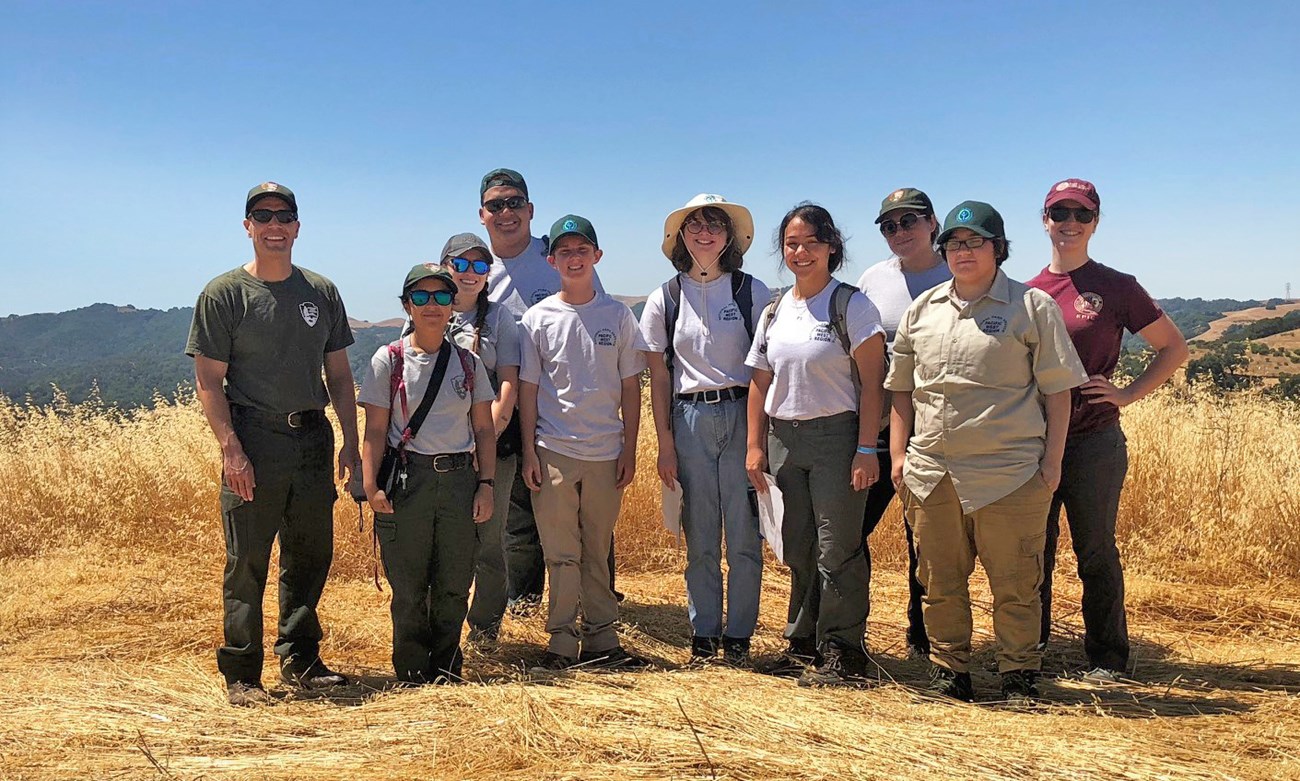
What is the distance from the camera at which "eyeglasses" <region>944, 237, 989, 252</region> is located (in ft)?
11.8

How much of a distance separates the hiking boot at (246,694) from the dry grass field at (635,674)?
0.07 metres

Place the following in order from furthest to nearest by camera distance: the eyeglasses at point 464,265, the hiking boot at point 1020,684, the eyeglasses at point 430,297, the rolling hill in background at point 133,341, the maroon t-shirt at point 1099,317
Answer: the rolling hill in background at point 133,341
the eyeglasses at point 464,265
the maroon t-shirt at point 1099,317
the eyeglasses at point 430,297
the hiking boot at point 1020,684

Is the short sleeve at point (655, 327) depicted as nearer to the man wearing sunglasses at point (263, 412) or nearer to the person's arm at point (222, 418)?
the man wearing sunglasses at point (263, 412)

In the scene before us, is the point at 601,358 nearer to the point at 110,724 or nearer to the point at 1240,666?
the point at 110,724

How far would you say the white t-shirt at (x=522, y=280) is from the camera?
515 cm

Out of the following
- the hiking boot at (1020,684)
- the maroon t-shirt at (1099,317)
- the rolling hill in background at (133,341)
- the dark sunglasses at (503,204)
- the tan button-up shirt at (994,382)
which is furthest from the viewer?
the rolling hill in background at (133,341)

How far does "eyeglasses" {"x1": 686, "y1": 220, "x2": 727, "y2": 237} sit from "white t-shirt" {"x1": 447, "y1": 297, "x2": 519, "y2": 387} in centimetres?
105

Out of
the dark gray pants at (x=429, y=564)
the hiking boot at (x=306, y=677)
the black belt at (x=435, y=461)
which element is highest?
the black belt at (x=435, y=461)

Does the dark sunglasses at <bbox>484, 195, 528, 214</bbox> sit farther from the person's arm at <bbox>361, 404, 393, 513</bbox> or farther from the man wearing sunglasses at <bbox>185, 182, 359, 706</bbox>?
the person's arm at <bbox>361, 404, 393, 513</bbox>

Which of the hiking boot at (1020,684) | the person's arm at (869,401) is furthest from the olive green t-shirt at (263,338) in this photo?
the hiking boot at (1020,684)

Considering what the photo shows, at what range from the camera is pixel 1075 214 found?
409cm

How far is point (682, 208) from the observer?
4.39 metres

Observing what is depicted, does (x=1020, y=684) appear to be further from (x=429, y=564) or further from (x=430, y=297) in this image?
(x=430, y=297)

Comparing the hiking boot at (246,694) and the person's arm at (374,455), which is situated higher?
the person's arm at (374,455)
